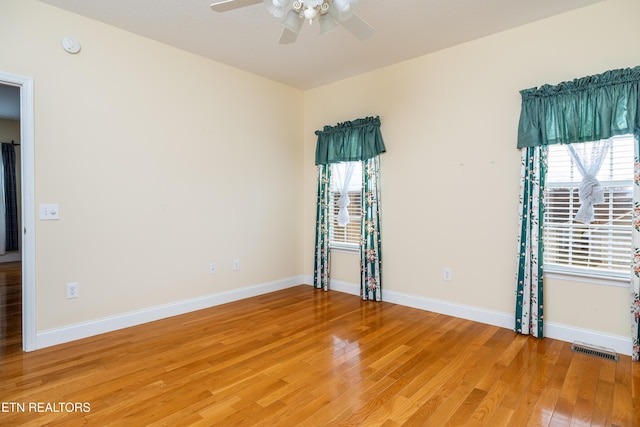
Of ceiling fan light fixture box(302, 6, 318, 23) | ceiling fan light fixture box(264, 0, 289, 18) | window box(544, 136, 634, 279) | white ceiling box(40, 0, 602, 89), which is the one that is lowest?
window box(544, 136, 634, 279)

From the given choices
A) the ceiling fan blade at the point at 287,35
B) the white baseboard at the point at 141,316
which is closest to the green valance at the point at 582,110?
the ceiling fan blade at the point at 287,35

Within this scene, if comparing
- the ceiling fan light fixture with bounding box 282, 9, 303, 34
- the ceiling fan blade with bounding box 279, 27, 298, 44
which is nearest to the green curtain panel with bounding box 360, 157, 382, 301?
the ceiling fan blade with bounding box 279, 27, 298, 44

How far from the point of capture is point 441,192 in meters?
3.78

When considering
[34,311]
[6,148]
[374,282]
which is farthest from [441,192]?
[6,148]

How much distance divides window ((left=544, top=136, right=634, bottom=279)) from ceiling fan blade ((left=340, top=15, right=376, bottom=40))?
6.58 ft

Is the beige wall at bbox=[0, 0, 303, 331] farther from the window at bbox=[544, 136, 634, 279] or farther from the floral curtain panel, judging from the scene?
the window at bbox=[544, 136, 634, 279]

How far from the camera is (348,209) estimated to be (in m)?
4.68

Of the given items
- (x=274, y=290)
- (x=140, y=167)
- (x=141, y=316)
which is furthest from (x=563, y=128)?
(x=141, y=316)

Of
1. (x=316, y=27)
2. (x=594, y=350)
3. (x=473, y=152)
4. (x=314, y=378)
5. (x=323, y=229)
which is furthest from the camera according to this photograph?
(x=323, y=229)

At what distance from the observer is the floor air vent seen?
2.69m

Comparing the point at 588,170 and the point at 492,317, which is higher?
the point at 588,170

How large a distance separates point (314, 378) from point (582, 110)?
3.00 metres

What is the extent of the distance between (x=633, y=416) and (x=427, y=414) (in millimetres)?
1166

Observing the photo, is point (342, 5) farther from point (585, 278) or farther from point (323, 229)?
point (323, 229)
